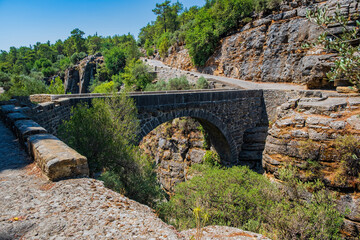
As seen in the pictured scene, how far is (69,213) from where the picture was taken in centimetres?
223

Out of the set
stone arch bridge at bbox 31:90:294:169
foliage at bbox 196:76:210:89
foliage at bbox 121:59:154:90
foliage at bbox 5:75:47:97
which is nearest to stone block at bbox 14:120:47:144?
stone arch bridge at bbox 31:90:294:169

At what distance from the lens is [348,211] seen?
5.72 m

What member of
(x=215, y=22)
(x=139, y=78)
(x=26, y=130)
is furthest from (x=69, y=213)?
(x=215, y=22)

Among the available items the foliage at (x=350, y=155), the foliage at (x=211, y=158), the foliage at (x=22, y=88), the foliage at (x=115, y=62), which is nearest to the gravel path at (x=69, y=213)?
the foliage at (x=350, y=155)

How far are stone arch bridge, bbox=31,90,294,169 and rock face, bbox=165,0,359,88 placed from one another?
8.97ft

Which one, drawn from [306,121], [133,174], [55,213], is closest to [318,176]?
[306,121]

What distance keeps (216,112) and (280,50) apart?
9114 mm

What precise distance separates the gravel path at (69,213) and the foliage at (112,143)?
1911 mm

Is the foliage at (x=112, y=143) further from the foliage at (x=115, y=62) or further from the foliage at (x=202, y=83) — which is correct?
the foliage at (x=115, y=62)

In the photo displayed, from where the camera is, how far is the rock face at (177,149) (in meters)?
14.2

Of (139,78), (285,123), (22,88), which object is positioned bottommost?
(285,123)

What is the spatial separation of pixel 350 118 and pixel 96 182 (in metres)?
7.82

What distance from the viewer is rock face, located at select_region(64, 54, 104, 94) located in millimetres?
41131

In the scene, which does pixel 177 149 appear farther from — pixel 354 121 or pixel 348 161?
pixel 354 121
